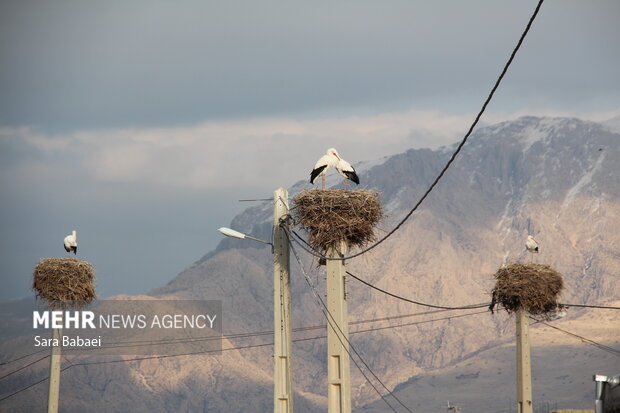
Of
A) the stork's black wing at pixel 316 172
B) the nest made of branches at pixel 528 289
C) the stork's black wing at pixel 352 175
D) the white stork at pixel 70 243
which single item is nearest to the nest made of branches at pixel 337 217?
the stork's black wing at pixel 352 175

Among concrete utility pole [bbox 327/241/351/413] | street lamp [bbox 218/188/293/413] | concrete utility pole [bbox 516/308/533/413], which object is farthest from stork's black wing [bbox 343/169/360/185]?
concrete utility pole [bbox 516/308/533/413]

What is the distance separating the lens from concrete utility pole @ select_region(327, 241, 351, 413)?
29.5m

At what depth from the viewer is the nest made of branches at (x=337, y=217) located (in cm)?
3172

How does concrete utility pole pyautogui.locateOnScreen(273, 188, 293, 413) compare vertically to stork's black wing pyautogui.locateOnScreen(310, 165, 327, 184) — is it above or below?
below

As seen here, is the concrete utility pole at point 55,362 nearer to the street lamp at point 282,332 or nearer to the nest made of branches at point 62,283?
the nest made of branches at point 62,283

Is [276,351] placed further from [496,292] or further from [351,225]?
[496,292]

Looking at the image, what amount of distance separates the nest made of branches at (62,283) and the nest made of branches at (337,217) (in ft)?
35.1

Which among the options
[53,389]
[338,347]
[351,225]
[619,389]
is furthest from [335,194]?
[619,389]

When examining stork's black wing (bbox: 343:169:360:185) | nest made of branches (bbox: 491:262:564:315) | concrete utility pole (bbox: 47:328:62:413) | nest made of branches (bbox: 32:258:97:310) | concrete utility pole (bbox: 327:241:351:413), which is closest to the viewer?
concrete utility pole (bbox: 327:241:351:413)

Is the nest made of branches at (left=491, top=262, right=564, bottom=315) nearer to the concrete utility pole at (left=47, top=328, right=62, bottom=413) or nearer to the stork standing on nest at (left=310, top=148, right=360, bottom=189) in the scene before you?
the stork standing on nest at (left=310, top=148, right=360, bottom=189)

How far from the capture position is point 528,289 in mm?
42875

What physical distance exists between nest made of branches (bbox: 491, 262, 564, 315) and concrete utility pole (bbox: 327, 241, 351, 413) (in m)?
13.8

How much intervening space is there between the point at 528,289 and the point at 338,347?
48.6 ft

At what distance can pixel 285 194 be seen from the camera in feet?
104
